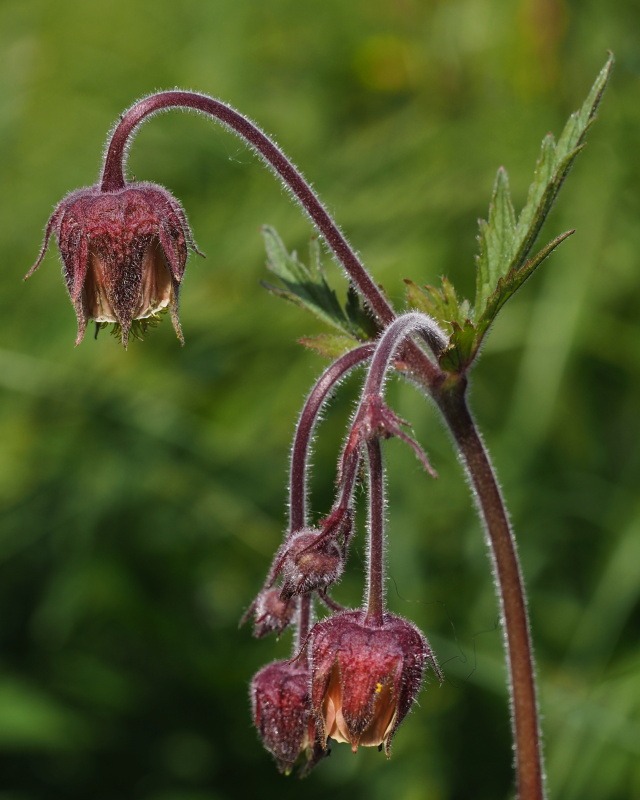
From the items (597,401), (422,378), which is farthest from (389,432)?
(597,401)

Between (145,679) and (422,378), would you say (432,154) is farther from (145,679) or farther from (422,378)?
(422,378)

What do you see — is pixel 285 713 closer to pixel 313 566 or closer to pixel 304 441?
pixel 313 566

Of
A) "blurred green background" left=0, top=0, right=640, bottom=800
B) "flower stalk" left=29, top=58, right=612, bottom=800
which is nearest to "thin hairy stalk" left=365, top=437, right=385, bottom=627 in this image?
"flower stalk" left=29, top=58, right=612, bottom=800

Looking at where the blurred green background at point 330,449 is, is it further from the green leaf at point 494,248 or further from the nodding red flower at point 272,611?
the green leaf at point 494,248

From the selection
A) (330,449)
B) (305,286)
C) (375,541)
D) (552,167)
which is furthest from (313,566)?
(330,449)

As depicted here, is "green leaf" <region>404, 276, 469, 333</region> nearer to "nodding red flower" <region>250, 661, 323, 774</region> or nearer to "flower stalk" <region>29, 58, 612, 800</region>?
"flower stalk" <region>29, 58, 612, 800</region>

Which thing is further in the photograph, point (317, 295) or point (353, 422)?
point (317, 295)
